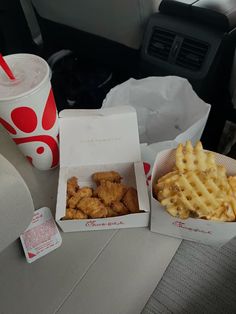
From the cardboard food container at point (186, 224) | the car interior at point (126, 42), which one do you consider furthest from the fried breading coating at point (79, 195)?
the car interior at point (126, 42)

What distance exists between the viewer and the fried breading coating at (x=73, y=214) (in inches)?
20.3

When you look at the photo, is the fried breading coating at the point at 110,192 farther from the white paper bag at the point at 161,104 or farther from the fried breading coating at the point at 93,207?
the white paper bag at the point at 161,104

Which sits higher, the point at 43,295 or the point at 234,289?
the point at 43,295

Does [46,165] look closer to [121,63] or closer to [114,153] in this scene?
[114,153]

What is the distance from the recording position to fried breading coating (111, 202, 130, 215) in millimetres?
532

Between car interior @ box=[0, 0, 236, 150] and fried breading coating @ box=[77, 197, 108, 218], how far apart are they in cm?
45

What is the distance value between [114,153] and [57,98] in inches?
26.6

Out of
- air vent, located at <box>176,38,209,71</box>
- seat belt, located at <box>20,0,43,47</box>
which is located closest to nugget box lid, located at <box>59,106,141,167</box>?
air vent, located at <box>176,38,209,71</box>

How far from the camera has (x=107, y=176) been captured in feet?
1.89

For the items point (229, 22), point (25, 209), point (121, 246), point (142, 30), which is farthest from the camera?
point (142, 30)

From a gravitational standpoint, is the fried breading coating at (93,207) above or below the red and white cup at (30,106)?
below

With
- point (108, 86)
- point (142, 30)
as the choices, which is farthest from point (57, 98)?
point (142, 30)

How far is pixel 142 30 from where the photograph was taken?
2.85 feet

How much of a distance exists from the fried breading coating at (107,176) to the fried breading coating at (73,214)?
8 cm
